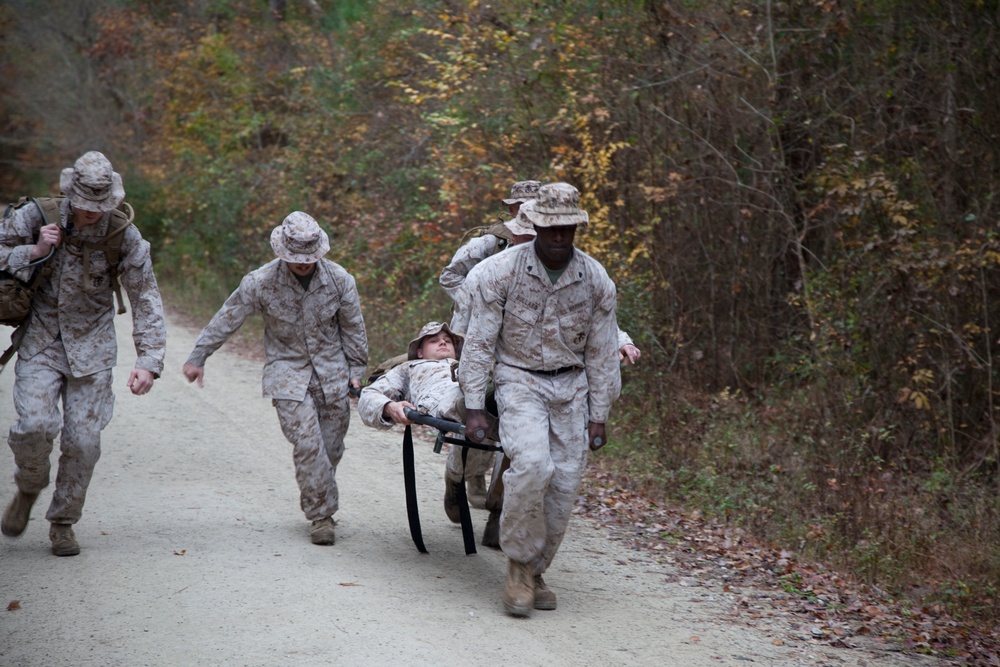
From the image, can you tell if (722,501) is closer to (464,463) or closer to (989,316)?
(464,463)

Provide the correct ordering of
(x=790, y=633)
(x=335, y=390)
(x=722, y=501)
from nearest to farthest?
(x=790, y=633) < (x=335, y=390) < (x=722, y=501)

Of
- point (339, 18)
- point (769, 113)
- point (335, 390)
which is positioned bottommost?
point (335, 390)

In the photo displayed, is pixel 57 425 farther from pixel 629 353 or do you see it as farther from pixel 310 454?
pixel 629 353

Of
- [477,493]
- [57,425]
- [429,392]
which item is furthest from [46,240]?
[477,493]

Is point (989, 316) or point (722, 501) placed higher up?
point (989, 316)

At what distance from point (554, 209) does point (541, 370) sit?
85cm

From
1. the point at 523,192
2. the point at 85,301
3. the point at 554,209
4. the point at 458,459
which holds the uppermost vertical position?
the point at 523,192

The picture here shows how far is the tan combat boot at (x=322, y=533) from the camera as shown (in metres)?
6.52

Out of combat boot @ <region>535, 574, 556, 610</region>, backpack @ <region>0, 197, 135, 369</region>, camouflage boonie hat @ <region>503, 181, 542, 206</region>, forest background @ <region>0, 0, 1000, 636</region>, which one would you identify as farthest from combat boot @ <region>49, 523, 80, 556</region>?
forest background @ <region>0, 0, 1000, 636</region>

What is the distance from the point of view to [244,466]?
29.1 ft

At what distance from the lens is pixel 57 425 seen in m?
6.10

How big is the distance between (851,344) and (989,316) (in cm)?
126

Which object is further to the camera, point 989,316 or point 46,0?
point 46,0

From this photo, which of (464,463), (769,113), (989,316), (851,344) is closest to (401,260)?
(769,113)
